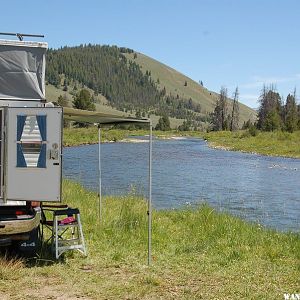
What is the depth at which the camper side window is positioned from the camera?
24.5 feet

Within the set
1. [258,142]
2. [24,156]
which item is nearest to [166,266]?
[24,156]

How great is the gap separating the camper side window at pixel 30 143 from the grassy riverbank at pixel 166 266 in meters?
1.57

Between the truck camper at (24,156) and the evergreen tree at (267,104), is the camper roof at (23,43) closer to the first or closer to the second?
the truck camper at (24,156)

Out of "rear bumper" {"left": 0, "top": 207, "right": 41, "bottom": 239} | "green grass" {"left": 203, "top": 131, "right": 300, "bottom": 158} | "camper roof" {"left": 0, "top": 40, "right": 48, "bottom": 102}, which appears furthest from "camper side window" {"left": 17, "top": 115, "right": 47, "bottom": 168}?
"green grass" {"left": 203, "top": 131, "right": 300, "bottom": 158}

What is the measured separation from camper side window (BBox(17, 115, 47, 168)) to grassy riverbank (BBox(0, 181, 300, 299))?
1565 millimetres

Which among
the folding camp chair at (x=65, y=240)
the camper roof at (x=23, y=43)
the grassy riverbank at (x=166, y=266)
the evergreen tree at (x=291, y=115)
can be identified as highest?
the evergreen tree at (x=291, y=115)

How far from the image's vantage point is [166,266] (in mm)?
8211

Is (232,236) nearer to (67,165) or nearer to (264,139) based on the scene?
(67,165)

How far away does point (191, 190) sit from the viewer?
71.7 ft

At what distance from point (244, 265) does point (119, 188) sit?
42.0 feet

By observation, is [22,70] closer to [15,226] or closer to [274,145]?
[15,226]

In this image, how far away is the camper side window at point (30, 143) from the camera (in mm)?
7469

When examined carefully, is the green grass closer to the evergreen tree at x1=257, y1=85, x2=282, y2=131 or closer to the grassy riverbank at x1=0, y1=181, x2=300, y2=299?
the evergreen tree at x1=257, y1=85, x2=282, y2=131

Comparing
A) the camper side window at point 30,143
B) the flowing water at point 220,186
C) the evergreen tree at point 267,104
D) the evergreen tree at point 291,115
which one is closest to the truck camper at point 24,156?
the camper side window at point 30,143
